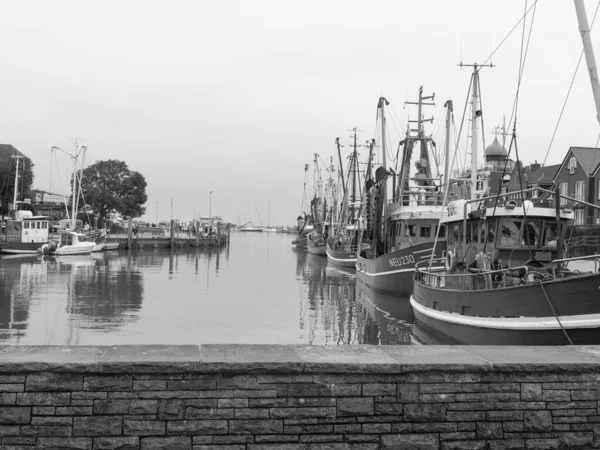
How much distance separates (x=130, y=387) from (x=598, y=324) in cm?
828

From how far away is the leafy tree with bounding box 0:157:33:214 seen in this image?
7281cm

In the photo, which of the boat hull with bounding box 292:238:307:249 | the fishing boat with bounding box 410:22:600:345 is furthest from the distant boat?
the fishing boat with bounding box 410:22:600:345

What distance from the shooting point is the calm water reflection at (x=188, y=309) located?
1866 centimetres

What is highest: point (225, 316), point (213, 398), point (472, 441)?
point (213, 398)

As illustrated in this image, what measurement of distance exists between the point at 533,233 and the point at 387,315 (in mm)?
8995

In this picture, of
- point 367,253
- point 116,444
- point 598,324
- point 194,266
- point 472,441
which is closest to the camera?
point 116,444

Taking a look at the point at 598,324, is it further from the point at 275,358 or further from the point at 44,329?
the point at 44,329

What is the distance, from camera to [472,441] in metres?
5.01

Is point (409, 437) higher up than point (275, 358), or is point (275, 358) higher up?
point (275, 358)

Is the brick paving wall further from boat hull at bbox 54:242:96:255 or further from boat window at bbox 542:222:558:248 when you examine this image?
boat hull at bbox 54:242:96:255

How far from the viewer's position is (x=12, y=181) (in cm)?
7438

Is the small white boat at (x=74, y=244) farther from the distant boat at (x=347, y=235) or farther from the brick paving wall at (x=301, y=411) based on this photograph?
the brick paving wall at (x=301, y=411)

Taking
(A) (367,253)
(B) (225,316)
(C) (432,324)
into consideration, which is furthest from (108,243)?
(C) (432,324)

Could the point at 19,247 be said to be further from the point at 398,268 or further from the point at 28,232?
the point at 398,268
